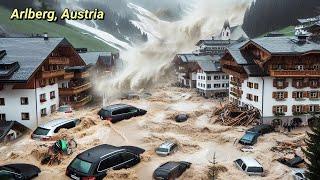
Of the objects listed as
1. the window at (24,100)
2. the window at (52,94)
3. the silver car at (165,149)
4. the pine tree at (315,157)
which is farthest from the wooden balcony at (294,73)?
the window at (24,100)

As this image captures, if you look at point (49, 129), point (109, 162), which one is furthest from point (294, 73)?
point (109, 162)

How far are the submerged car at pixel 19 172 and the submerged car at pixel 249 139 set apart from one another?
20.7 m

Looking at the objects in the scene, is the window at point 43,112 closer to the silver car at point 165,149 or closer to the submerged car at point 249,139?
the silver car at point 165,149

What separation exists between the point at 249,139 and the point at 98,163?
65.1ft

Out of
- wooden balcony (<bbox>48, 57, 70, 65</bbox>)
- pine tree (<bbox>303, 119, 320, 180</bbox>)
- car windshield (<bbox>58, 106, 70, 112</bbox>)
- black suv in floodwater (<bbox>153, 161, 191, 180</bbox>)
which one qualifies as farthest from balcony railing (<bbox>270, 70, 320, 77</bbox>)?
wooden balcony (<bbox>48, 57, 70, 65</bbox>)

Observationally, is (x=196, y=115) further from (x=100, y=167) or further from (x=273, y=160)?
(x=100, y=167)

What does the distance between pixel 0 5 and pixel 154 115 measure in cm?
9550

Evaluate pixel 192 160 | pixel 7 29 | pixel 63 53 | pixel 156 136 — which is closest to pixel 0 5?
pixel 7 29

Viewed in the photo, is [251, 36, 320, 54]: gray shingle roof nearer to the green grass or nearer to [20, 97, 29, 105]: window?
[20, 97, 29, 105]: window

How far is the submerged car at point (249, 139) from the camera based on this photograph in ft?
135

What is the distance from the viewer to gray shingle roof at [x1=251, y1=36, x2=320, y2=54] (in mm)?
49438

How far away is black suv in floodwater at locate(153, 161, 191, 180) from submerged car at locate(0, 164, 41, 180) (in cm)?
859

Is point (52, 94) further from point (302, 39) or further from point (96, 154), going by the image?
point (302, 39)

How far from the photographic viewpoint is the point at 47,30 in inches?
4956
